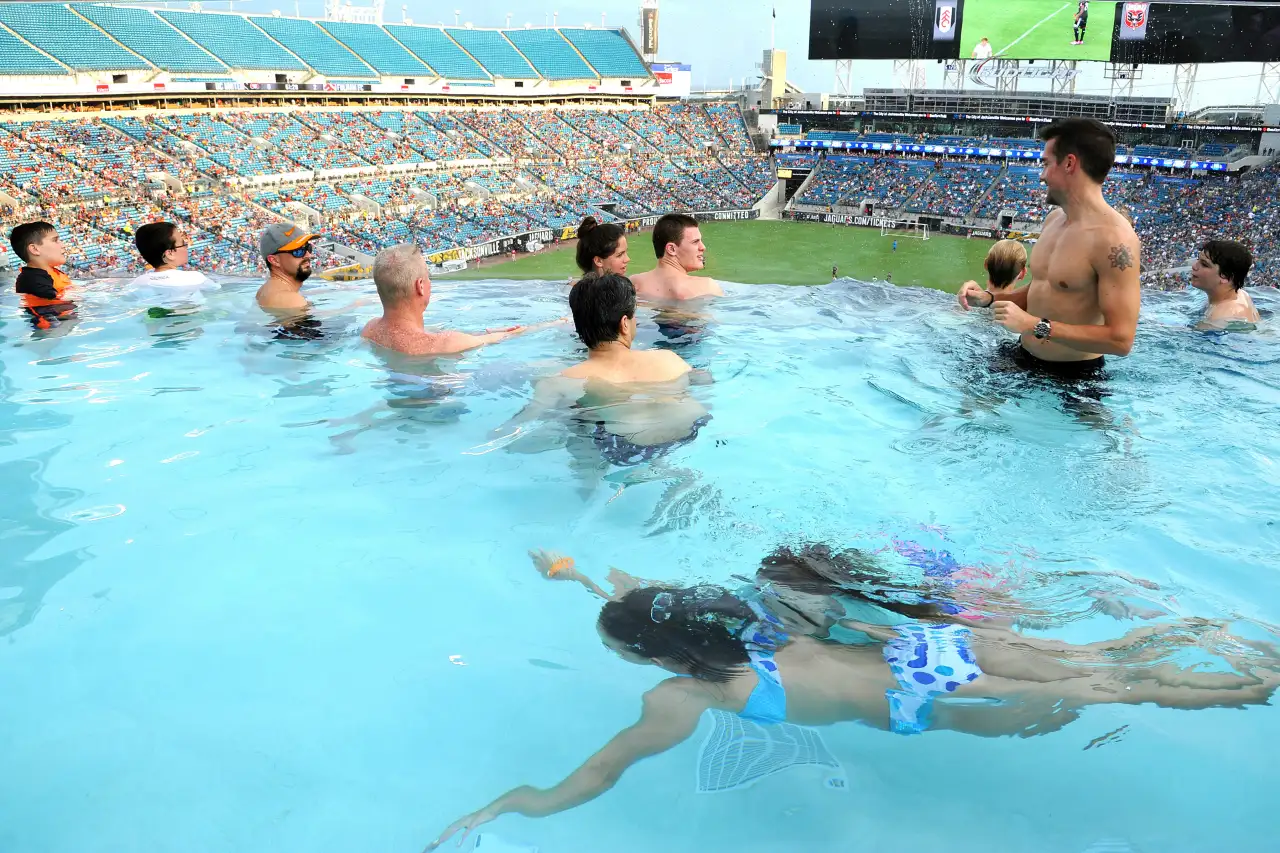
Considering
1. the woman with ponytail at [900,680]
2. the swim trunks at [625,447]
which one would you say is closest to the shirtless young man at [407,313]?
the swim trunks at [625,447]

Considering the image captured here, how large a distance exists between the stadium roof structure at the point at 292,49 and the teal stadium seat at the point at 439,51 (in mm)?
84

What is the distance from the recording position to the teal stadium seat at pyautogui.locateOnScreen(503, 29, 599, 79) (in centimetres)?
5878

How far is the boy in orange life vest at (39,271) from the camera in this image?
7.46 meters

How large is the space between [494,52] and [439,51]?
4486 millimetres

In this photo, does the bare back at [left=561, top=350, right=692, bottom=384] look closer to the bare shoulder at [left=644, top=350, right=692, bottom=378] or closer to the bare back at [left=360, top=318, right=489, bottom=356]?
the bare shoulder at [left=644, top=350, right=692, bottom=378]

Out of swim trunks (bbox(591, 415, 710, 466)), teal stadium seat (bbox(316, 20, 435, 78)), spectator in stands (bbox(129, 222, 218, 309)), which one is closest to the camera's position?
swim trunks (bbox(591, 415, 710, 466))

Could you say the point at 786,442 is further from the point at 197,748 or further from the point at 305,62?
the point at 305,62

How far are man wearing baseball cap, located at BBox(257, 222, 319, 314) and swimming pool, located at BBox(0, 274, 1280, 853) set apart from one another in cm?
113

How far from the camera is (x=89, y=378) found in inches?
228

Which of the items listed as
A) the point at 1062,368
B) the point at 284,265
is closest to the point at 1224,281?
the point at 1062,368

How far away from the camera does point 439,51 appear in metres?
54.5

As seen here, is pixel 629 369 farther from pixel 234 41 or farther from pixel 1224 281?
pixel 234 41

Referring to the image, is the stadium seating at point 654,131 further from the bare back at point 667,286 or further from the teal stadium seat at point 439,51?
the bare back at point 667,286

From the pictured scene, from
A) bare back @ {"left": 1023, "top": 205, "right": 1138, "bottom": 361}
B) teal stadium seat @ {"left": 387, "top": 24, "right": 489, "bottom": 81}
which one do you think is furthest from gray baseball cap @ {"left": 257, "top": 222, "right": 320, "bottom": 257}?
teal stadium seat @ {"left": 387, "top": 24, "right": 489, "bottom": 81}
